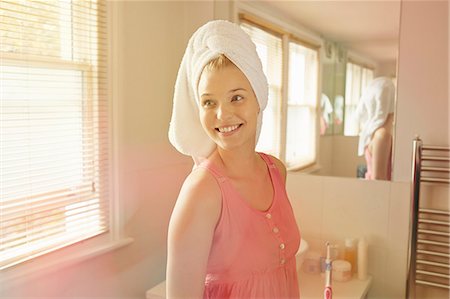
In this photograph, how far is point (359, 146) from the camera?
1890mm

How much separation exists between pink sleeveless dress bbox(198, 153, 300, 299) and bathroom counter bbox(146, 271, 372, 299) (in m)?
0.67

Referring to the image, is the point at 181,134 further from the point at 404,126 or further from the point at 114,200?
the point at 404,126

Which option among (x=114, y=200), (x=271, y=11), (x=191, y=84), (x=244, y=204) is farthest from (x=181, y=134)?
(x=271, y=11)

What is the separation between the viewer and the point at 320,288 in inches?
68.6

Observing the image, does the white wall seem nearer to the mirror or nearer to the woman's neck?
the mirror

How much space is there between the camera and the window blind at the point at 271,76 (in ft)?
6.58

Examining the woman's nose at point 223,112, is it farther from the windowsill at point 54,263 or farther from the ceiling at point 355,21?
the ceiling at point 355,21

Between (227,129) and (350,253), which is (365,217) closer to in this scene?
(350,253)

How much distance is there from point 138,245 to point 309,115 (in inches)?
38.4

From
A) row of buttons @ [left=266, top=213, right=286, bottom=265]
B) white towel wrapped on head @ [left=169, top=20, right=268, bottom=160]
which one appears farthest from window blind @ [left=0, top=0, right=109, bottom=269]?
Answer: row of buttons @ [left=266, top=213, right=286, bottom=265]

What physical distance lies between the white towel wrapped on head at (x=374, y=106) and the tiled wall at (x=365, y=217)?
0.61 ft

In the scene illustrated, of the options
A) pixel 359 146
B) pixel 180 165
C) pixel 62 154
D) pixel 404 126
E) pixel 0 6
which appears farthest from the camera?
pixel 180 165

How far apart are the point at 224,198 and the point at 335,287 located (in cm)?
99

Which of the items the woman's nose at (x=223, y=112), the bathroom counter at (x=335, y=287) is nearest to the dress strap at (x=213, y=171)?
the woman's nose at (x=223, y=112)
